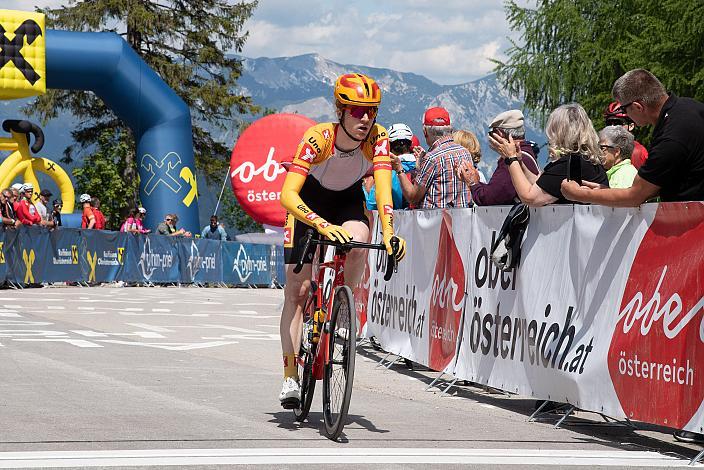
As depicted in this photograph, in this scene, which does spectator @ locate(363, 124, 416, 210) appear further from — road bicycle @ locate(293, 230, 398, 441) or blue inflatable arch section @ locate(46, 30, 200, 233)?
blue inflatable arch section @ locate(46, 30, 200, 233)

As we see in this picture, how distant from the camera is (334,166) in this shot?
24.1ft

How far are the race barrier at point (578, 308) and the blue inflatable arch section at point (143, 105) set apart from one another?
21.3 meters

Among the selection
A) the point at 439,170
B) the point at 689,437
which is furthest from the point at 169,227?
the point at 689,437

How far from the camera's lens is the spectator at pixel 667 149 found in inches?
268

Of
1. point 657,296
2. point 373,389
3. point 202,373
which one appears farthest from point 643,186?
point 202,373

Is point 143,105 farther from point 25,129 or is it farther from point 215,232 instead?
point 25,129

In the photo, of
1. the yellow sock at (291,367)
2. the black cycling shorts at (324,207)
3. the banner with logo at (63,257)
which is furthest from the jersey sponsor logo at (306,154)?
the banner with logo at (63,257)

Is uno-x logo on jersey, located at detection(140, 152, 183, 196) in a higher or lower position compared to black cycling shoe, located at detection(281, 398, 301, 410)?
higher

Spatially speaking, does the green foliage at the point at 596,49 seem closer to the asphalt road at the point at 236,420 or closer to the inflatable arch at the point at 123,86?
the inflatable arch at the point at 123,86

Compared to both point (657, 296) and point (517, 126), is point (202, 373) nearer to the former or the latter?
point (517, 126)

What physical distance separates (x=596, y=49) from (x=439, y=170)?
84.8 ft

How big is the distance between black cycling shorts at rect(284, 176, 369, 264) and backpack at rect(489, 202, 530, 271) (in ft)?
4.91

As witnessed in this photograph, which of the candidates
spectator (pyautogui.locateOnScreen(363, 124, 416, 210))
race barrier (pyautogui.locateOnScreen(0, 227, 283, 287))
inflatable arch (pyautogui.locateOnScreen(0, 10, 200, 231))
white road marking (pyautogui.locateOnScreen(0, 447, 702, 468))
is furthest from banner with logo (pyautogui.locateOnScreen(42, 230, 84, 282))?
white road marking (pyautogui.locateOnScreen(0, 447, 702, 468))

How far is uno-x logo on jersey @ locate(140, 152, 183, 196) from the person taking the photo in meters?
33.1
